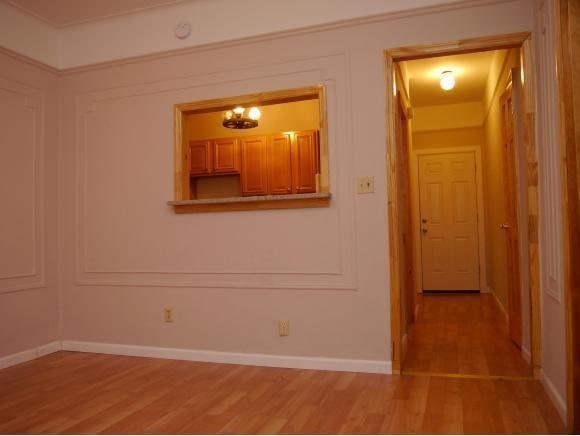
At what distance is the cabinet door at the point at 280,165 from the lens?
19.7 feet

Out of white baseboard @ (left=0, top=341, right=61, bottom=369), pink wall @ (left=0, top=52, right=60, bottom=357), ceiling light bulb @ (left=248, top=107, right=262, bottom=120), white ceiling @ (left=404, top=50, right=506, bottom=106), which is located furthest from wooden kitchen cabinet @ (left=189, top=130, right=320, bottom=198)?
white baseboard @ (left=0, top=341, right=61, bottom=369)

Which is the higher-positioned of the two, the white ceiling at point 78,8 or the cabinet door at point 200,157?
the white ceiling at point 78,8

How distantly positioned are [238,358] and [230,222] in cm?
101

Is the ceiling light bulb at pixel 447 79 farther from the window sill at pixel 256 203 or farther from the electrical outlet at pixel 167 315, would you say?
the electrical outlet at pixel 167 315

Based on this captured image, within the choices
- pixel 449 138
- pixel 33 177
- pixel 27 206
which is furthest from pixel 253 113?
pixel 449 138

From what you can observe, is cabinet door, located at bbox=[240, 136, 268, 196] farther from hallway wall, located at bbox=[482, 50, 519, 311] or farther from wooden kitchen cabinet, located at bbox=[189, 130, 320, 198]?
hallway wall, located at bbox=[482, 50, 519, 311]

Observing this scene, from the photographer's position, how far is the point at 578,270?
7.08 feet

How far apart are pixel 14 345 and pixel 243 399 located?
6.73 ft

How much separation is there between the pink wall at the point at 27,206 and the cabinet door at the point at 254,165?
255 centimetres

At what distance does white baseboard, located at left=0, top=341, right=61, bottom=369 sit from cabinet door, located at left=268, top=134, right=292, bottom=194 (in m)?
3.06

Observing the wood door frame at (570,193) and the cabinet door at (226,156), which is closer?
the wood door frame at (570,193)

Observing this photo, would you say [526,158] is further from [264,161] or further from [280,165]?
[264,161]

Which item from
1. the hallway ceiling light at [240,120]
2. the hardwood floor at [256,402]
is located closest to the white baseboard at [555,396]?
the hardwood floor at [256,402]

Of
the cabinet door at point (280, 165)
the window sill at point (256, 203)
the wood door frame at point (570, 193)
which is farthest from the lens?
the cabinet door at point (280, 165)
